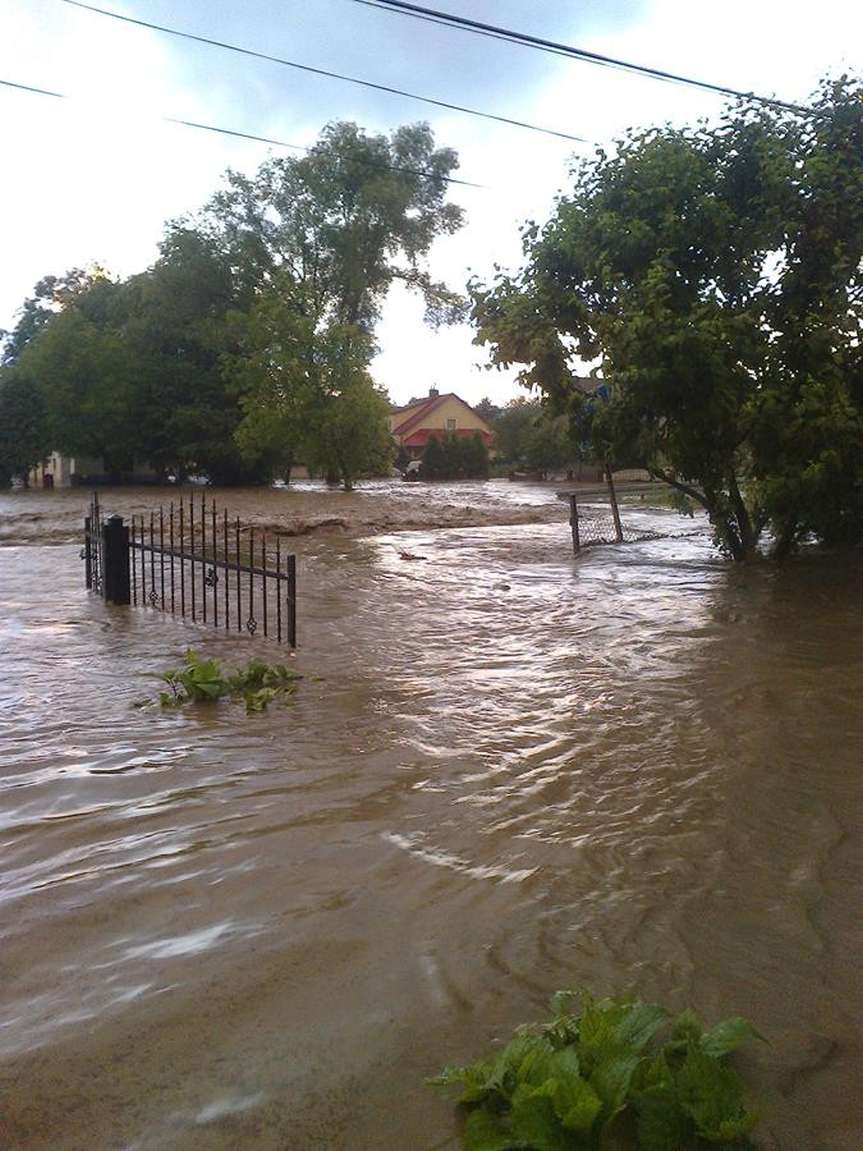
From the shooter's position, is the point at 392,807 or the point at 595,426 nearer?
the point at 392,807

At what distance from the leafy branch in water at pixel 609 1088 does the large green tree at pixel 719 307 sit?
9.43 meters

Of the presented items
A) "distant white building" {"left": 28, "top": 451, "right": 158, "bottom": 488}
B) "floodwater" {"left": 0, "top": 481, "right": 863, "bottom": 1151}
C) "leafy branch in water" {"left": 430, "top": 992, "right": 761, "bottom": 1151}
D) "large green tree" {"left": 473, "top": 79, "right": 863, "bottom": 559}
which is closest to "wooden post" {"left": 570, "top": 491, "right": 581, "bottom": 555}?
"large green tree" {"left": 473, "top": 79, "right": 863, "bottom": 559}

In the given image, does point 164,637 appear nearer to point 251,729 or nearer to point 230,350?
point 251,729

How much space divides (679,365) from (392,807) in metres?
7.65

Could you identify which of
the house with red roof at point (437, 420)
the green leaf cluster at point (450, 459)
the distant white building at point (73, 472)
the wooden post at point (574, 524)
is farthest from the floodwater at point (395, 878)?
the house with red roof at point (437, 420)

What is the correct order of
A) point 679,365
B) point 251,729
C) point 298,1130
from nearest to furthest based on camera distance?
point 298,1130 < point 251,729 < point 679,365

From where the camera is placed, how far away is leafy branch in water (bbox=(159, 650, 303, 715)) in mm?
7199

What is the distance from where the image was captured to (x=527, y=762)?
5859 millimetres

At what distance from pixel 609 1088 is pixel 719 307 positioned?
1118 centimetres

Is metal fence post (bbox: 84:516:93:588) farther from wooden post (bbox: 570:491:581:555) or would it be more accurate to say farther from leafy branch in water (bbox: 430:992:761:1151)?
leafy branch in water (bbox: 430:992:761:1151)

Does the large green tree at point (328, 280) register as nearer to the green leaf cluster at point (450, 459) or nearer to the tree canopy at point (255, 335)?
the tree canopy at point (255, 335)

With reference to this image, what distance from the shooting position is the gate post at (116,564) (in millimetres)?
11836

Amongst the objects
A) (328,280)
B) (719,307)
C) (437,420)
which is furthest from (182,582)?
(437,420)

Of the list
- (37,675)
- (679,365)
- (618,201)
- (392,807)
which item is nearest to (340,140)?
(618,201)
